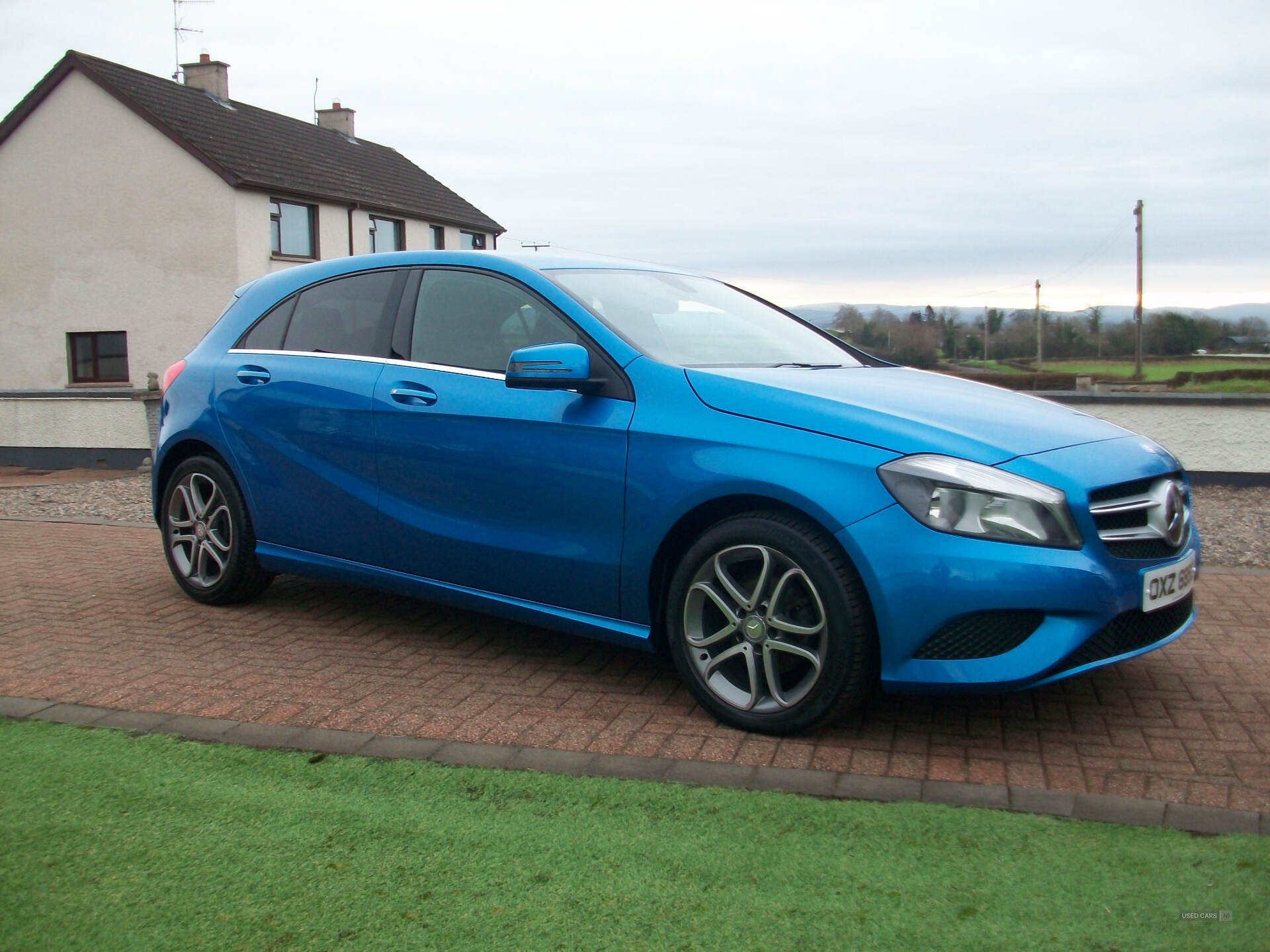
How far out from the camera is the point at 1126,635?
3.80m

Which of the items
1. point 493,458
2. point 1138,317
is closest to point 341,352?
point 493,458

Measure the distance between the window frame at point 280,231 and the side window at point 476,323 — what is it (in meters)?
26.6

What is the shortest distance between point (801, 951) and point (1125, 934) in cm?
71

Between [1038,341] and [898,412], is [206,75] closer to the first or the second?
[1038,341]

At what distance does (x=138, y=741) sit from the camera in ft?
13.3

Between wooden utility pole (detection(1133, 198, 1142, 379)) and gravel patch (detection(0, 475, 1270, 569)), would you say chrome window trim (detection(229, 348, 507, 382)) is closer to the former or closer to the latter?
gravel patch (detection(0, 475, 1270, 569))

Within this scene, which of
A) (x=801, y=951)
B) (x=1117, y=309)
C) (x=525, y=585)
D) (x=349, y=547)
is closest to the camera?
(x=801, y=951)

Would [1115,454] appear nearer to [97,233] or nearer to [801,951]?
[801,951]

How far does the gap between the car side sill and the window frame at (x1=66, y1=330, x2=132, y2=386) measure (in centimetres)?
2713

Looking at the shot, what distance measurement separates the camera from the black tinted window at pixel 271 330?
5.72 m

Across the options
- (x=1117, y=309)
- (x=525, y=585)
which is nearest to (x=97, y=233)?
(x=1117, y=309)

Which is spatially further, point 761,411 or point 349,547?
point 349,547

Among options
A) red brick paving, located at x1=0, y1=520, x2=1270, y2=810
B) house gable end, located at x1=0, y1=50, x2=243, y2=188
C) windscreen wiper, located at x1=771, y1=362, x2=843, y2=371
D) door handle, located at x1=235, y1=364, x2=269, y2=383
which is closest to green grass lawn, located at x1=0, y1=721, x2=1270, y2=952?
red brick paving, located at x1=0, y1=520, x2=1270, y2=810

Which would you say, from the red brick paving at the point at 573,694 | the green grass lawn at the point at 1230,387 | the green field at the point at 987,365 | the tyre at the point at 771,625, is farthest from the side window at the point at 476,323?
the green field at the point at 987,365
